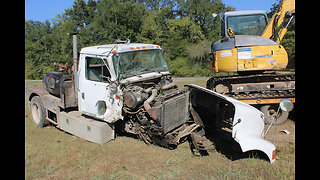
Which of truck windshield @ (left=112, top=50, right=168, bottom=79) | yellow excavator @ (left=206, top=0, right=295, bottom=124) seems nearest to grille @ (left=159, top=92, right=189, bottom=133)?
truck windshield @ (left=112, top=50, right=168, bottom=79)

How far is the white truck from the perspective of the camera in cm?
559

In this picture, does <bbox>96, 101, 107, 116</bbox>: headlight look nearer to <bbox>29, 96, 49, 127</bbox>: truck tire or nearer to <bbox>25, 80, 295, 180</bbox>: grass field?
<bbox>25, 80, 295, 180</bbox>: grass field

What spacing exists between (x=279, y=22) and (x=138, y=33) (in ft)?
89.4

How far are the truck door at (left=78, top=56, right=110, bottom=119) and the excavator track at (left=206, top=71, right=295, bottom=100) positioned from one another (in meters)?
4.35

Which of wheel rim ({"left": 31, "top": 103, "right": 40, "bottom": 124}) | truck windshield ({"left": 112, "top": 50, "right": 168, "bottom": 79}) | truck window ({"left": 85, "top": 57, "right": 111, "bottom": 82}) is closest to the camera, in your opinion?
truck windshield ({"left": 112, "top": 50, "right": 168, "bottom": 79})

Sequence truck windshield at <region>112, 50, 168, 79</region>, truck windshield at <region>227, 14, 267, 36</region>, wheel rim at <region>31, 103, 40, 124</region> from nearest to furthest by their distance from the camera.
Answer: truck windshield at <region>112, 50, 168, 79</region>
wheel rim at <region>31, 103, 40, 124</region>
truck windshield at <region>227, 14, 267, 36</region>

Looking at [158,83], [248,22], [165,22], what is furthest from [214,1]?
[158,83]

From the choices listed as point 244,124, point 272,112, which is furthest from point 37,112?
point 272,112

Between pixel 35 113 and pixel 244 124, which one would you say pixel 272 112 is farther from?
pixel 35 113

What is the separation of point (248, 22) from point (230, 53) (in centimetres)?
171

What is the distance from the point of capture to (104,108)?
6.21m

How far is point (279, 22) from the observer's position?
8344 millimetres

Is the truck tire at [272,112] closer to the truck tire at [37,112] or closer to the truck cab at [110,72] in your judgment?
the truck cab at [110,72]

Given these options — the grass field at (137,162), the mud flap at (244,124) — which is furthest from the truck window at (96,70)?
the mud flap at (244,124)
